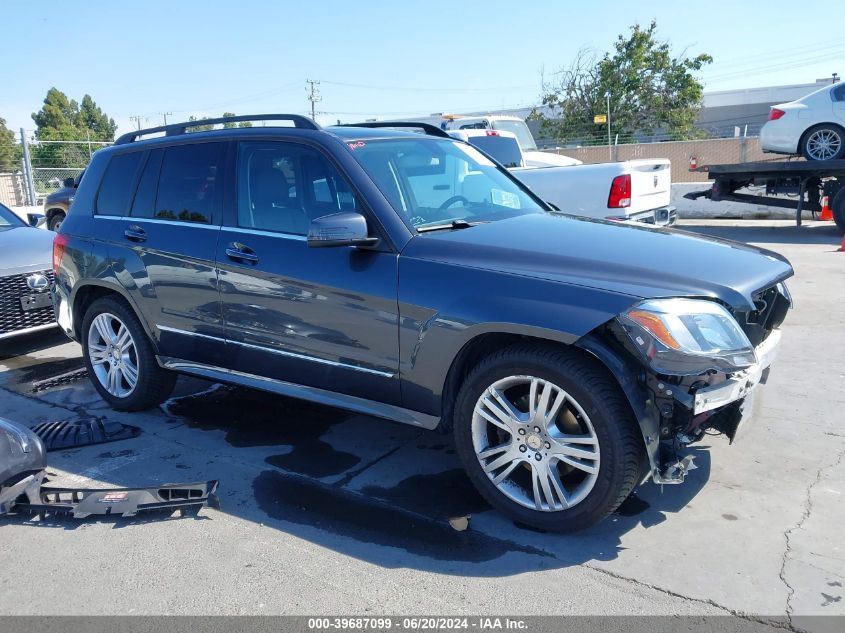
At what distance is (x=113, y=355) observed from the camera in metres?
5.38

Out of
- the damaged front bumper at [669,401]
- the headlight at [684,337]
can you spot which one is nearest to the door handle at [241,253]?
the damaged front bumper at [669,401]

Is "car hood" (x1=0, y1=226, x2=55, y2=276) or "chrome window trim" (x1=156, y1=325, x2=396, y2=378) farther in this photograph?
"car hood" (x1=0, y1=226, x2=55, y2=276)

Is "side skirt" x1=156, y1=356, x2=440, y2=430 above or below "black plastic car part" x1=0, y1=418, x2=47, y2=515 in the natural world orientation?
above

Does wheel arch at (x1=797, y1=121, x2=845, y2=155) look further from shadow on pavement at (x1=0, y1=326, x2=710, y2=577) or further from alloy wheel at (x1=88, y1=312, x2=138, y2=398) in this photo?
alloy wheel at (x1=88, y1=312, x2=138, y2=398)

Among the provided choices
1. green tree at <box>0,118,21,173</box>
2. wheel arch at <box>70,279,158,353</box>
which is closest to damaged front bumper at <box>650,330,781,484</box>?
wheel arch at <box>70,279,158,353</box>

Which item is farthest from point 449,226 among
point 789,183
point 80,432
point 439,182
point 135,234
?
point 789,183

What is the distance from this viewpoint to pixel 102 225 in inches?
208

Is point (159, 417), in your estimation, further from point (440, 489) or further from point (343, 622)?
point (343, 622)

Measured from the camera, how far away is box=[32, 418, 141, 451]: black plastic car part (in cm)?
476

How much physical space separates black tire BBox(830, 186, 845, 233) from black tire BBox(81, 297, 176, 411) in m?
11.7

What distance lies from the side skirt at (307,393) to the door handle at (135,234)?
0.80m

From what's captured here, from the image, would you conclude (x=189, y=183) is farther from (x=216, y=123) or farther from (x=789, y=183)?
(x=789, y=183)

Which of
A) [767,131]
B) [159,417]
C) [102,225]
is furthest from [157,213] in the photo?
[767,131]

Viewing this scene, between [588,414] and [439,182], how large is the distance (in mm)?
1842
